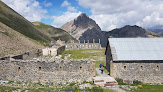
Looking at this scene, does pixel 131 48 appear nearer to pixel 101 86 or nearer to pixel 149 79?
pixel 149 79

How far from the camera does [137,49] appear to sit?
21.0 metres

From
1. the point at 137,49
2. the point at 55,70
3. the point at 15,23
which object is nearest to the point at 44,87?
the point at 55,70

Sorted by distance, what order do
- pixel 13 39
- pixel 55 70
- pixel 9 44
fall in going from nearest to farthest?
pixel 55 70 < pixel 9 44 < pixel 13 39

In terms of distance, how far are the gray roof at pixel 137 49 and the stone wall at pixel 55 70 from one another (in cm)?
427

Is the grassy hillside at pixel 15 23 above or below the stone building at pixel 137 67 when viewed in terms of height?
above

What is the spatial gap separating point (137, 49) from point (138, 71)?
129 inches

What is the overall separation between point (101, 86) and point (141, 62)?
6630 mm

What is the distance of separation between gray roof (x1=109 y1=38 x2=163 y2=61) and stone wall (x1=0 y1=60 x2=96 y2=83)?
427 cm

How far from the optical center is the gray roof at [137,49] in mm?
19797

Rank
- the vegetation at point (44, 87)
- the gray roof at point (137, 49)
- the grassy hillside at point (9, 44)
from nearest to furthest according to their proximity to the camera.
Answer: the vegetation at point (44, 87)
the gray roof at point (137, 49)
the grassy hillside at point (9, 44)

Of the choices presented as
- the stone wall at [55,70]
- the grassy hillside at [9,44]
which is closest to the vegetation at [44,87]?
the stone wall at [55,70]

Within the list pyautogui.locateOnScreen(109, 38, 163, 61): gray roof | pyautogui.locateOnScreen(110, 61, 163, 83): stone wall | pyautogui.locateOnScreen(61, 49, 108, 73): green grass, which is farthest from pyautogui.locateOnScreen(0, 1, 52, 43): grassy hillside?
pyautogui.locateOnScreen(110, 61, 163, 83): stone wall

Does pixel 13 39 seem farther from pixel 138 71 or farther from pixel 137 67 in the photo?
pixel 138 71

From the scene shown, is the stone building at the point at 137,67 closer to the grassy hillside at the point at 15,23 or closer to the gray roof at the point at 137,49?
the gray roof at the point at 137,49
